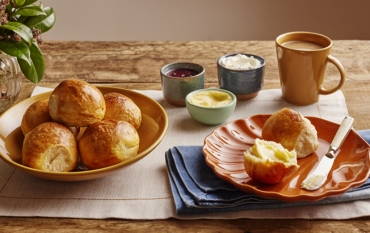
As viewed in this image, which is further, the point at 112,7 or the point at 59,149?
the point at 112,7

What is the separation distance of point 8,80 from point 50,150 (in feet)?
1.60

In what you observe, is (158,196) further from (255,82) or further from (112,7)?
(112,7)

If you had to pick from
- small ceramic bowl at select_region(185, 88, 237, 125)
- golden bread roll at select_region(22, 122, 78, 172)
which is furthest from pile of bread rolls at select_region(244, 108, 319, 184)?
golden bread roll at select_region(22, 122, 78, 172)

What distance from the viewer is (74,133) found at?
121 cm

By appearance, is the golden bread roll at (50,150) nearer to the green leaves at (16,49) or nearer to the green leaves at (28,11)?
the green leaves at (16,49)

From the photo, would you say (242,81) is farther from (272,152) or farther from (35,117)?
(35,117)

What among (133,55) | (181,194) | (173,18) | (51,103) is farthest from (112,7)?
(181,194)

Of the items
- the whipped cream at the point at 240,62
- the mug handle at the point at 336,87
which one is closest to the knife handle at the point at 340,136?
the mug handle at the point at 336,87

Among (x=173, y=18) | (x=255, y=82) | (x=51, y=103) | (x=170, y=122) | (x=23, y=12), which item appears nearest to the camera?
(x=51, y=103)

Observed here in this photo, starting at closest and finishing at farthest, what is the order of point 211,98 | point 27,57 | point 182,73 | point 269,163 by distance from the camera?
point 269,163
point 27,57
point 211,98
point 182,73

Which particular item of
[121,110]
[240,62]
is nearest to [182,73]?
[240,62]

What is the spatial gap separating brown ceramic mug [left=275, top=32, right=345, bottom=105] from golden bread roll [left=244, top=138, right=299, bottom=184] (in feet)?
1.61

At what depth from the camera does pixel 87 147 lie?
1.12 metres

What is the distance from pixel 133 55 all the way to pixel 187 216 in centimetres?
106
